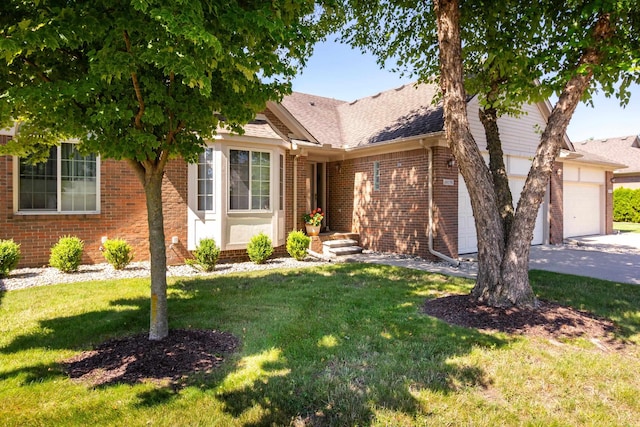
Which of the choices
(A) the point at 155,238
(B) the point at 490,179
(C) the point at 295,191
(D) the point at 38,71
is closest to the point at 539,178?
(B) the point at 490,179

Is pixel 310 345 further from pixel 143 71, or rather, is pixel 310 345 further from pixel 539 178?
pixel 539 178

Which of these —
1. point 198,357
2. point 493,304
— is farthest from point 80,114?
point 493,304

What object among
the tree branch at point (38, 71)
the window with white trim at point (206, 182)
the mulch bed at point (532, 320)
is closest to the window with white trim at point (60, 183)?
the window with white trim at point (206, 182)

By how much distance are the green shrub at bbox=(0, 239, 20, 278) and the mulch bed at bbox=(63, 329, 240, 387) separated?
504 cm

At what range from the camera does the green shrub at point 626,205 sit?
25.6 m

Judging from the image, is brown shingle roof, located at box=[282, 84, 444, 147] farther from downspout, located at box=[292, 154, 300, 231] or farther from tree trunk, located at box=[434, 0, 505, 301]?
tree trunk, located at box=[434, 0, 505, 301]

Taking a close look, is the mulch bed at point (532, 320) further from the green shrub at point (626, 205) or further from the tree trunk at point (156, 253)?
the green shrub at point (626, 205)

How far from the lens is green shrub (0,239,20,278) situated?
777 centimetres

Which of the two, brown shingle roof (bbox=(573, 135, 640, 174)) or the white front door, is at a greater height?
brown shingle roof (bbox=(573, 135, 640, 174))

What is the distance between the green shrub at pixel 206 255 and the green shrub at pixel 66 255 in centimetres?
257

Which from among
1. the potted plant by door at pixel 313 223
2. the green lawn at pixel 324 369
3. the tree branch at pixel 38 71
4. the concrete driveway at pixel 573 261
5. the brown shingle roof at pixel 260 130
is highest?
the brown shingle roof at pixel 260 130

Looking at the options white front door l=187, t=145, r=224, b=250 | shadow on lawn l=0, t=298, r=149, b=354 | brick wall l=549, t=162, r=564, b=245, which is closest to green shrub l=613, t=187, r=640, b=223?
brick wall l=549, t=162, r=564, b=245

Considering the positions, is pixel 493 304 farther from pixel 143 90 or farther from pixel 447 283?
pixel 143 90

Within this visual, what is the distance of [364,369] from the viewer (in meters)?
3.92
